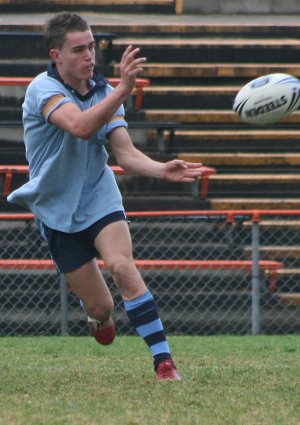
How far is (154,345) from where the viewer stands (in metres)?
6.77

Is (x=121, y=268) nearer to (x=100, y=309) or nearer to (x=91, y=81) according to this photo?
(x=100, y=309)

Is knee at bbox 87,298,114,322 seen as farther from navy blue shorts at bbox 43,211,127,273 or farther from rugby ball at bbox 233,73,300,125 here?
rugby ball at bbox 233,73,300,125

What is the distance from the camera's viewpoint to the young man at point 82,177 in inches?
263

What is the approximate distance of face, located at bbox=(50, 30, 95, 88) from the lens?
264 inches

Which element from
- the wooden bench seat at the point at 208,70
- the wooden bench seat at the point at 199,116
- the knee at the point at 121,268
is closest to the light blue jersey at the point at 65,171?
the knee at the point at 121,268

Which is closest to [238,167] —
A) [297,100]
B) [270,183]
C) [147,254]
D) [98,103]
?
[270,183]

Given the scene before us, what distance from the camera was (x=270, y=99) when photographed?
7355 mm

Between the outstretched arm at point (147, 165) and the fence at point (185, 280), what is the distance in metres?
5.02

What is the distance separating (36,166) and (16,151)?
748 centimetres

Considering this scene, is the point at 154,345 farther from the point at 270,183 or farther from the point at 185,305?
the point at 270,183

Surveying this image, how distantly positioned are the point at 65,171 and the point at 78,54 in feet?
2.02

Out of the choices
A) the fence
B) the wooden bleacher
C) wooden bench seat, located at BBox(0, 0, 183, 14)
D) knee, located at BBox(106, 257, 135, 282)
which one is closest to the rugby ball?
knee, located at BBox(106, 257, 135, 282)

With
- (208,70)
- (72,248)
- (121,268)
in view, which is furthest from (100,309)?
(208,70)

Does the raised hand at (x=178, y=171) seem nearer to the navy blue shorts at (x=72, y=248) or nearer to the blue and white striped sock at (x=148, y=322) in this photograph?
the navy blue shorts at (x=72, y=248)
